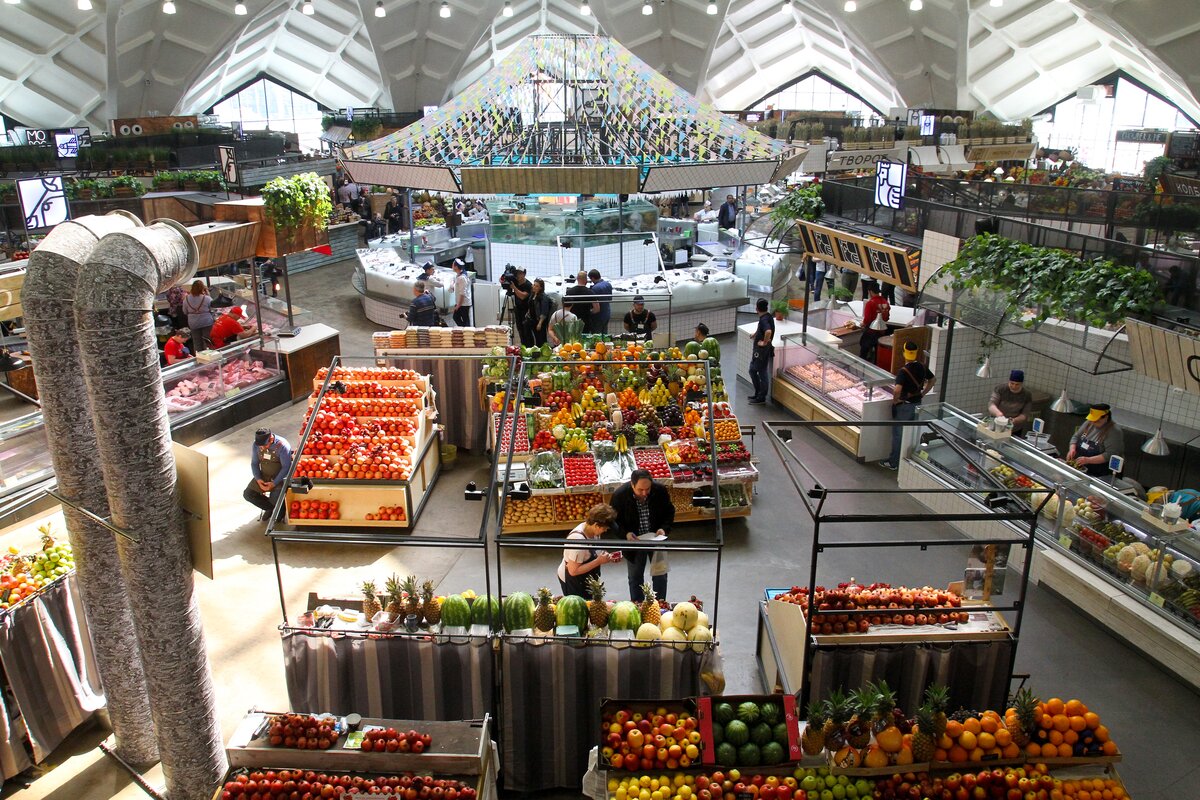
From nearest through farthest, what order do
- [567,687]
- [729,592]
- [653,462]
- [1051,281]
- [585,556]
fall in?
[567,687] → [585,556] → [729,592] → [1051,281] → [653,462]

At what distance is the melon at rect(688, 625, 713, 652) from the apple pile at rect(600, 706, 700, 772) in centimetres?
52

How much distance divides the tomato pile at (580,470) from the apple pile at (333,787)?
3.95 meters

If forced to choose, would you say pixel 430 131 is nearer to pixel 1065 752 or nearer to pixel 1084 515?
pixel 1084 515

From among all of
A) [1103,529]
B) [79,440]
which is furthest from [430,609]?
[1103,529]

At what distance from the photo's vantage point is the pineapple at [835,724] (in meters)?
4.83

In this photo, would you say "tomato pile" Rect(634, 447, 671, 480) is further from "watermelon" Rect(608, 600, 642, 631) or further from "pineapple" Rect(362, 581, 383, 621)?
"pineapple" Rect(362, 581, 383, 621)

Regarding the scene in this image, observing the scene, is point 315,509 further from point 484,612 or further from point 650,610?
point 650,610

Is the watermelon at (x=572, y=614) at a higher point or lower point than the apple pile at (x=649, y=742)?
higher

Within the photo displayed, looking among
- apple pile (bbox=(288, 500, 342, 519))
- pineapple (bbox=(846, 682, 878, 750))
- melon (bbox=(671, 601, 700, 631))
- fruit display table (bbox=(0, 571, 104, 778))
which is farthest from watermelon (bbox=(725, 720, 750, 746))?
apple pile (bbox=(288, 500, 342, 519))

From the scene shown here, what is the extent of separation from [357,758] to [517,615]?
1.23 meters

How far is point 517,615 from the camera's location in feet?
18.1

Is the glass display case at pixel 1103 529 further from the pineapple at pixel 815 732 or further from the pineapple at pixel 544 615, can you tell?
the pineapple at pixel 544 615

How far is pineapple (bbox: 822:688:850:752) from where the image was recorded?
4.83 metres

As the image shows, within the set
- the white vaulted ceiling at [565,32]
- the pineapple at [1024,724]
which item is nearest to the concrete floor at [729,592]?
the pineapple at [1024,724]
